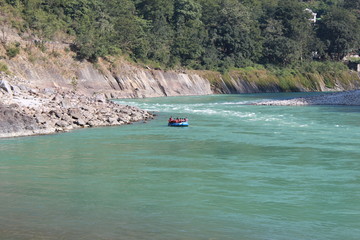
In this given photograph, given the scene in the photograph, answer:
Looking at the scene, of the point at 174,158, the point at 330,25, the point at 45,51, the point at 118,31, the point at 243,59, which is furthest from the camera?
the point at 330,25

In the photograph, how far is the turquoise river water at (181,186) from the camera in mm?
15136

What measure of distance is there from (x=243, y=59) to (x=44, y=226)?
8961 cm

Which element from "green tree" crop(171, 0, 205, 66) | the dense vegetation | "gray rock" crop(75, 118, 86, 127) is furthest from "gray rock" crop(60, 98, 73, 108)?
"green tree" crop(171, 0, 205, 66)

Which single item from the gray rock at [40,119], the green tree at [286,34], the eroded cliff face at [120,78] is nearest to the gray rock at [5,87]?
the gray rock at [40,119]

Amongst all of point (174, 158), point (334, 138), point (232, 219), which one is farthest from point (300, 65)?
point (232, 219)

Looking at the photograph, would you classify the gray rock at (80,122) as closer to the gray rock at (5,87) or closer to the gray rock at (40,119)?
the gray rock at (40,119)

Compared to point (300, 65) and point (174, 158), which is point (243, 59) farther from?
point (174, 158)

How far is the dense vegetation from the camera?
76.6 meters

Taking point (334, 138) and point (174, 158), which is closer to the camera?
point (174, 158)

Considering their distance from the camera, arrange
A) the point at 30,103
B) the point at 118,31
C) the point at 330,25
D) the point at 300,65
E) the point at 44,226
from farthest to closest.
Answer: the point at 330,25 < the point at 300,65 < the point at 118,31 < the point at 30,103 < the point at 44,226

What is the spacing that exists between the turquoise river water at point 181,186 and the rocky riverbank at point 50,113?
2052mm

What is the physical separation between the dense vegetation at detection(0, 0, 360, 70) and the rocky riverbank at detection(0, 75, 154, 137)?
101 feet

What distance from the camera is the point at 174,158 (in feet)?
85.3

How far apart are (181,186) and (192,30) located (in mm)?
78726
